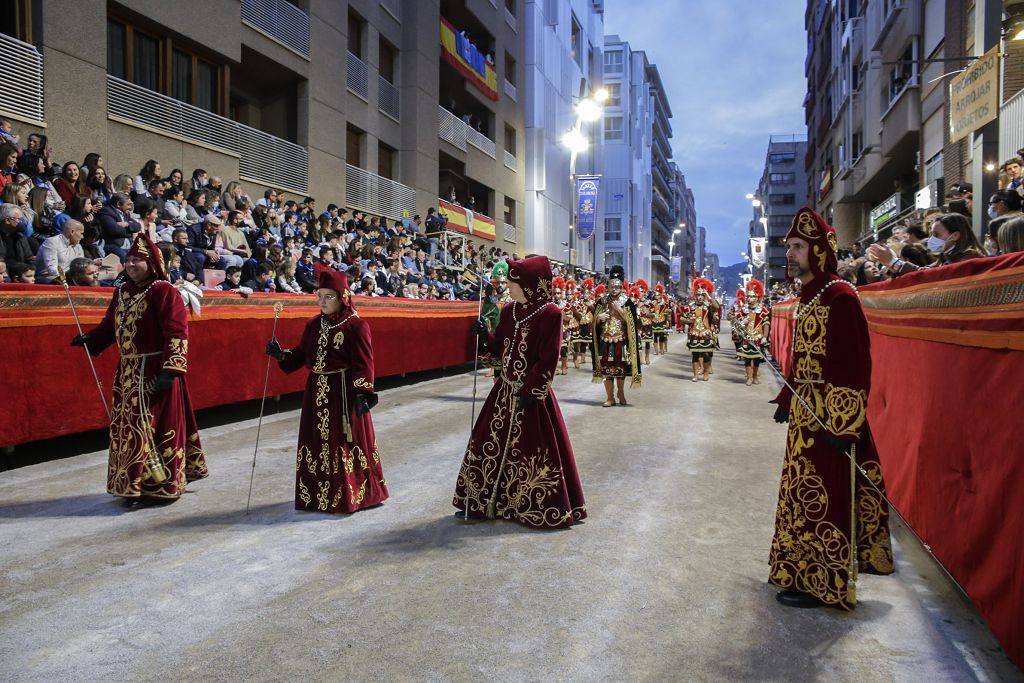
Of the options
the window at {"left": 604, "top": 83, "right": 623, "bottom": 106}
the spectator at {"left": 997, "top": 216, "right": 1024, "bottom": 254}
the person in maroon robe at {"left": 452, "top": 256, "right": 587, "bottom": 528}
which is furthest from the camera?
the window at {"left": 604, "top": 83, "right": 623, "bottom": 106}

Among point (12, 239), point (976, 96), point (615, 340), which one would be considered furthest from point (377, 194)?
point (976, 96)

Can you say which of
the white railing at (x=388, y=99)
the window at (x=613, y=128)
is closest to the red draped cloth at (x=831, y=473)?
the white railing at (x=388, y=99)

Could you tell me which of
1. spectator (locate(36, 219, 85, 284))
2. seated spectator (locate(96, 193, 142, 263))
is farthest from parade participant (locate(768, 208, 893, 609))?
seated spectator (locate(96, 193, 142, 263))

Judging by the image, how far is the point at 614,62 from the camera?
7175 cm

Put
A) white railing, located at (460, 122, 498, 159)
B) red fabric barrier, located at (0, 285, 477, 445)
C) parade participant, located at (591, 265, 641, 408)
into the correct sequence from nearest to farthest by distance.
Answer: red fabric barrier, located at (0, 285, 477, 445)
parade participant, located at (591, 265, 641, 408)
white railing, located at (460, 122, 498, 159)

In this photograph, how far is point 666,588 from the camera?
4.09 m

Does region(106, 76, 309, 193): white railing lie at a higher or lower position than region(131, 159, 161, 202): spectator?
higher

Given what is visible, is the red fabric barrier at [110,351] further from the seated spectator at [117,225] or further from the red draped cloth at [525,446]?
the red draped cloth at [525,446]

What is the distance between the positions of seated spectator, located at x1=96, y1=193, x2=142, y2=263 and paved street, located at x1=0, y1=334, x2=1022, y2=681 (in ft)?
12.5

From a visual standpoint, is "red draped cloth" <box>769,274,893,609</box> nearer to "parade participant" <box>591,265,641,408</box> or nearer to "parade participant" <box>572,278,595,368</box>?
"parade participant" <box>591,265,641,408</box>

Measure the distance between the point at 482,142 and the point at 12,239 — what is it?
2475cm

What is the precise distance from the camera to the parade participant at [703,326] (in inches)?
660

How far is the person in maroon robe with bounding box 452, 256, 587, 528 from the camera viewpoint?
17.5 feet

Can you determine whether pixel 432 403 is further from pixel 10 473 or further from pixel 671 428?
pixel 10 473
